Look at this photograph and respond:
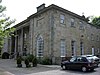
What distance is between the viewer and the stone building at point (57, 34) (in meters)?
23.9

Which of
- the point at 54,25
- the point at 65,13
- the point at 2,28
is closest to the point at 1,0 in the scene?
the point at 2,28

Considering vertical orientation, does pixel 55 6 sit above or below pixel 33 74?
above

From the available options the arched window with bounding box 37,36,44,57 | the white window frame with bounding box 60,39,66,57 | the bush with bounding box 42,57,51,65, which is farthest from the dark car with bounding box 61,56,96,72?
the arched window with bounding box 37,36,44,57

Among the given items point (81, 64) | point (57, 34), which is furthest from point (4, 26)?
point (57, 34)

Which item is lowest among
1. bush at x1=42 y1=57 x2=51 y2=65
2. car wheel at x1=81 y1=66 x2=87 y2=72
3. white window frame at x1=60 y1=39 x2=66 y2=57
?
car wheel at x1=81 y1=66 x2=87 y2=72

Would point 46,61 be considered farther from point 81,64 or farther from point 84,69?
point 84,69

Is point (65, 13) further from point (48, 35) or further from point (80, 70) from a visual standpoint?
point (80, 70)

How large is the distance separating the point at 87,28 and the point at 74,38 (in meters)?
5.68

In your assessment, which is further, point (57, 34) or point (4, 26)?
point (57, 34)

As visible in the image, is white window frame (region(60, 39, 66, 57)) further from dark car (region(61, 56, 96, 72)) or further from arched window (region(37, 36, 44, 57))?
dark car (region(61, 56, 96, 72))

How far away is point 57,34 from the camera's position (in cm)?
2409

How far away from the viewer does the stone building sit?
23.9m

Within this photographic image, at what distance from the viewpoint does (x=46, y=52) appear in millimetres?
24312

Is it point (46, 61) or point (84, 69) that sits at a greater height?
point (46, 61)
